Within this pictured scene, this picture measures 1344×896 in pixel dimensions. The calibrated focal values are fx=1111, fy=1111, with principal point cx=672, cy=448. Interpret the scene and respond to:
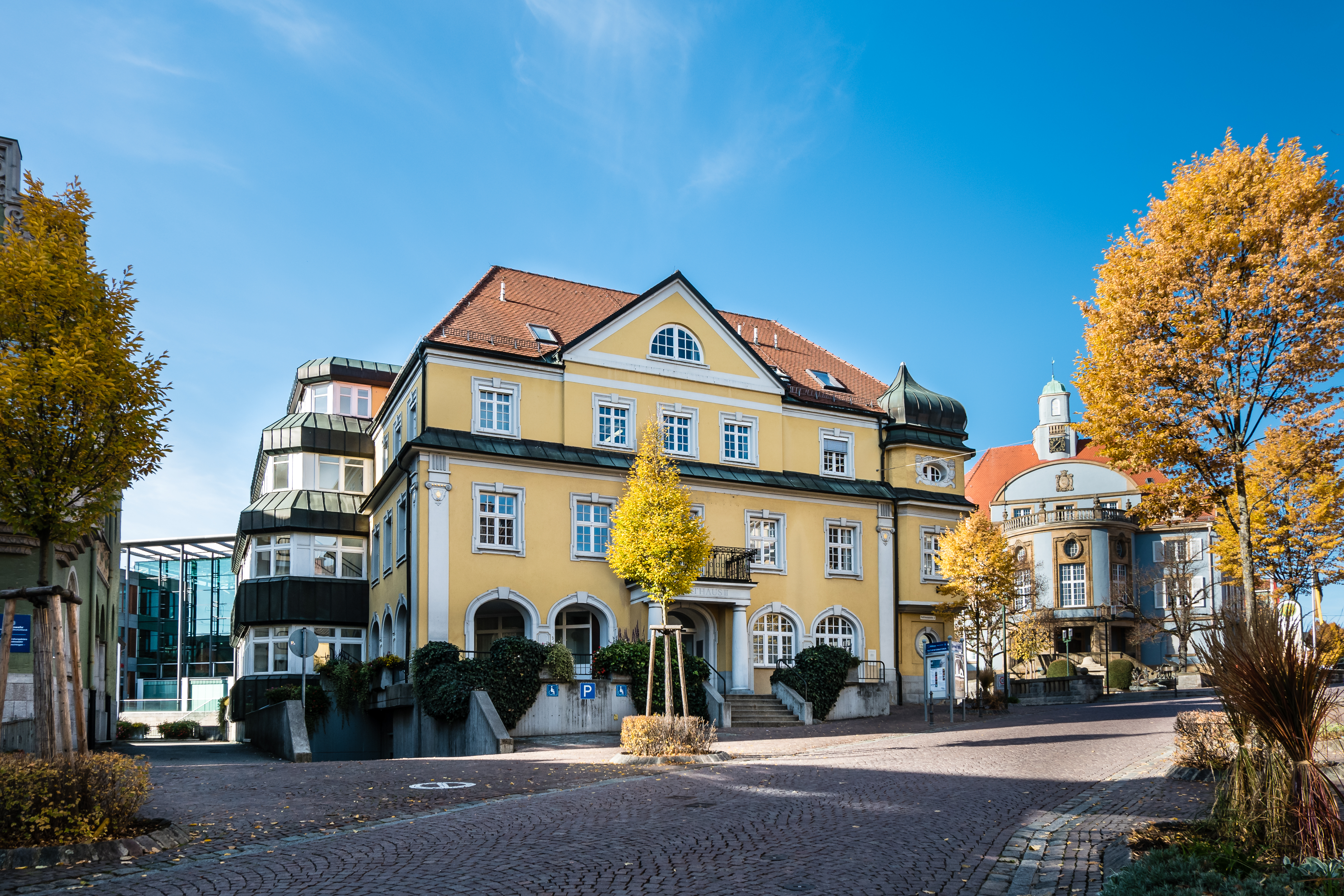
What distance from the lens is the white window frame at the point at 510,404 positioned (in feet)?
106

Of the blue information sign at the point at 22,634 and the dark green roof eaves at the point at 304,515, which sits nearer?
the blue information sign at the point at 22,634

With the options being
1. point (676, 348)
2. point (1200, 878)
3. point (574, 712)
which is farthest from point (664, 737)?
point (676, 348)

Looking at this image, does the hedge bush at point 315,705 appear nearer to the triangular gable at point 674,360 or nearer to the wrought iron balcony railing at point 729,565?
the wrought iron balcony railing at point 729,565

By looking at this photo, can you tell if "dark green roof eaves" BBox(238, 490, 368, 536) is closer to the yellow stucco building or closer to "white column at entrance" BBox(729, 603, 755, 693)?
the yellow stucco building

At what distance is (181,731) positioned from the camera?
4800cm

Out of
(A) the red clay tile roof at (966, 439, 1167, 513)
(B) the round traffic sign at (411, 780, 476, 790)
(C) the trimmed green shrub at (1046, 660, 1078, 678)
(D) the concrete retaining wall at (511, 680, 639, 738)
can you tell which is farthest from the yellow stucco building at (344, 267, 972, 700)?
(A) the red clay tile roof at (966, 439, 1167, 513)

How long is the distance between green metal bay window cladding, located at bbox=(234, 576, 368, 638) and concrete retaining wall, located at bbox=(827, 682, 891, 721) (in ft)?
54.3

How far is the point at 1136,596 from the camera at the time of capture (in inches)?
2564

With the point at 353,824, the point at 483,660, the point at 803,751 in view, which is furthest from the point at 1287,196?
the point at 483,660

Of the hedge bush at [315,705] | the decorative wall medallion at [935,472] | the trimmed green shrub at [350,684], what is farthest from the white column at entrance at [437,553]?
the decorative wall medallion at [935,472]

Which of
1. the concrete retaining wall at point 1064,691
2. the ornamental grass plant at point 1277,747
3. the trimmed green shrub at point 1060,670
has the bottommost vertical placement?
the trimmed green shrub at point 1060,670

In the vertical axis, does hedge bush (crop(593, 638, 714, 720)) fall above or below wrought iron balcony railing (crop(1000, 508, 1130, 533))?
below

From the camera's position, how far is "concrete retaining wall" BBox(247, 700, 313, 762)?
24375 mm

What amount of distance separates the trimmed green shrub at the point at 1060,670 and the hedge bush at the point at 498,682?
3700 centimetres
